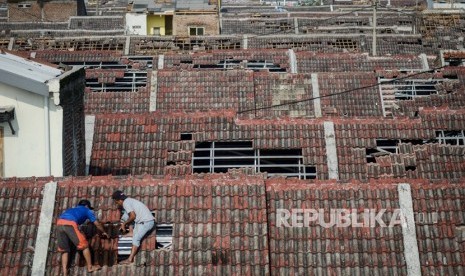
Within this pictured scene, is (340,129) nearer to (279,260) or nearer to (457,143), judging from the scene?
(457,143)

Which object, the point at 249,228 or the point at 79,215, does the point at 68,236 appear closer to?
the point at 79,215

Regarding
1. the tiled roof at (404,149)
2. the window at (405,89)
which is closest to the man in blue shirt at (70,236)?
the tiled roof at (404,149)

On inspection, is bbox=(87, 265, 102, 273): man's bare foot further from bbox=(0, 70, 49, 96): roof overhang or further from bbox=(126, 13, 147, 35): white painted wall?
bbox=(126, 13, 147, 35): white painted wall

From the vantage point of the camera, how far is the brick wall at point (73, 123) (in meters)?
12.6

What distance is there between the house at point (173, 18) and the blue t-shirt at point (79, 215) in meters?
32.1

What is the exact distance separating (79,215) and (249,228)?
2525 millimetres

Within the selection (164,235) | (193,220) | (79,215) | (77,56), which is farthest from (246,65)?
(79,215)

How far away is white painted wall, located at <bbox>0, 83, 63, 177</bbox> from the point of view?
12195mm

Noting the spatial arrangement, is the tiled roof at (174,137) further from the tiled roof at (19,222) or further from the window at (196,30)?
the window at (196,30)

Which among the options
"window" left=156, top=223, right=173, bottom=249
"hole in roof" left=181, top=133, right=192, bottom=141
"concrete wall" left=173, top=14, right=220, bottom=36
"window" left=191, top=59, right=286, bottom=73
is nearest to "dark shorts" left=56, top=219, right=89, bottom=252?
"window" left=156, top=223, right=173, bottom=249

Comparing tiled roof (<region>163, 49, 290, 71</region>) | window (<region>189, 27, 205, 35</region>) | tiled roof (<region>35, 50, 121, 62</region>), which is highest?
window (<region>189, 27, 205, 35</region>)

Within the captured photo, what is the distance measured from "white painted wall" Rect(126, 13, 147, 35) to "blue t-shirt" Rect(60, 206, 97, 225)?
34.2 meters

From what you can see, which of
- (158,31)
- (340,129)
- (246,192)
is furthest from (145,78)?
(158,31)

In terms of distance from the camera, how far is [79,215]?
30.9ft
